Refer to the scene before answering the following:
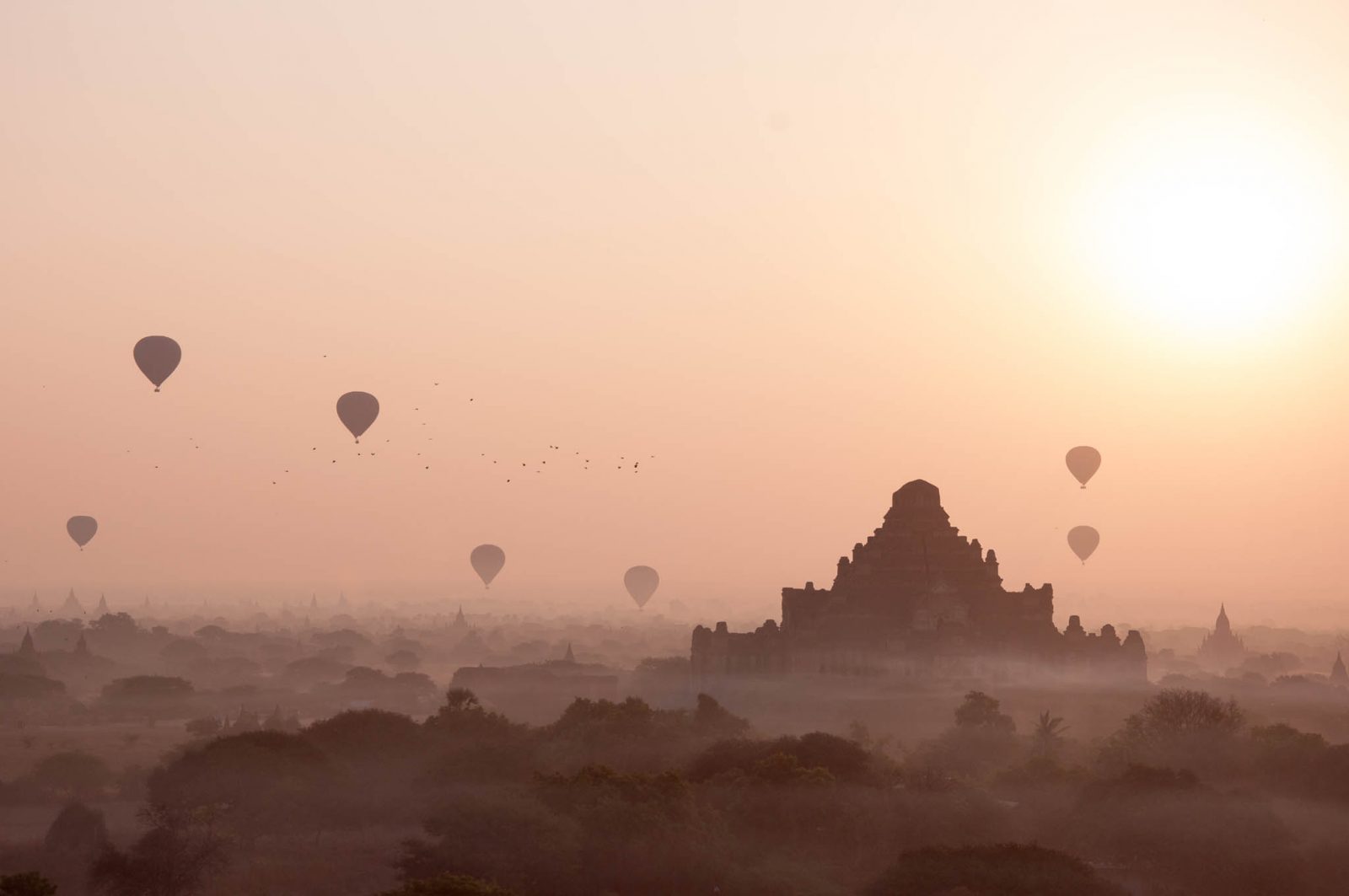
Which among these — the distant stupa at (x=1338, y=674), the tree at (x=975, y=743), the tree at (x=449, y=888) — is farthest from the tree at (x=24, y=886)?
the distant stupa at (x=1338, y=674)

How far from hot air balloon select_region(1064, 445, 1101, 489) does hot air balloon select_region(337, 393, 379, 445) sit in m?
56.8

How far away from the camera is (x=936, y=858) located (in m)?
53.4

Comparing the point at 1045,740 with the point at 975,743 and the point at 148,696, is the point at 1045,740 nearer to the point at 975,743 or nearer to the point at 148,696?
the point at 975,743

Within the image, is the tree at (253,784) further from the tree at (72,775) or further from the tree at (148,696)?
the tree at (148,696)

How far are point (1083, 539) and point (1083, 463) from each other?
30.2 metres

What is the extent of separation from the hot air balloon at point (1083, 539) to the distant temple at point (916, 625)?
53.8 m

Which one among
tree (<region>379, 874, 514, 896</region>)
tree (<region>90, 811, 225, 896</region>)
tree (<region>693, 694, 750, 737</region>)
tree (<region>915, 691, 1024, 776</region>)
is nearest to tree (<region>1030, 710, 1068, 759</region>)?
tree (<region>915, 691, 1024, 776</region>)

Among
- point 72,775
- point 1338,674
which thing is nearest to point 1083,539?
point 1338,674

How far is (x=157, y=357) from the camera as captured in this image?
11750cm

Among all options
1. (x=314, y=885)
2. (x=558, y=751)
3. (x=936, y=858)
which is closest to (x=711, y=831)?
(x=936, y=858)

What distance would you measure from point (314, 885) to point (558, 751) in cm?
2271

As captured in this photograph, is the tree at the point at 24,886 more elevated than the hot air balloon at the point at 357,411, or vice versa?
the hot air balloon at the point at 357,411

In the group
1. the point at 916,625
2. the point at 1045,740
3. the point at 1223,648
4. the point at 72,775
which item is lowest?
the point at 72,775

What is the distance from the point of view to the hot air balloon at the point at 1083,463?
142m
